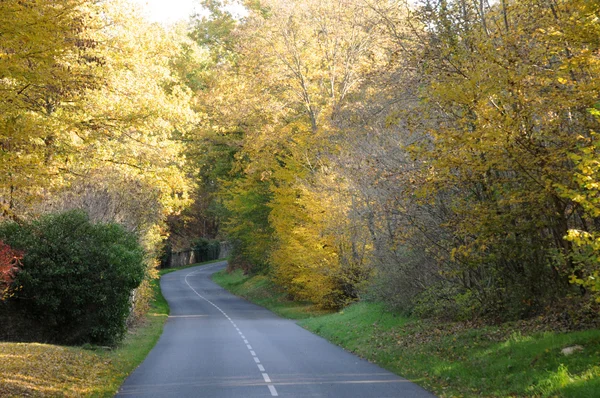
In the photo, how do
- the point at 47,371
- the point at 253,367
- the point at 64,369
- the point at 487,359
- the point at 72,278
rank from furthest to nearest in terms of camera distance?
the point at 72,278 → the point at 253,367 → the point at 64,369 → the point at 47,371 → the point at 487,359

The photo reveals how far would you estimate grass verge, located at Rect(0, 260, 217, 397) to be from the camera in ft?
40.5

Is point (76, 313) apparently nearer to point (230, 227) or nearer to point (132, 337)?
point (132, 337)

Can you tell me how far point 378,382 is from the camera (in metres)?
13.8

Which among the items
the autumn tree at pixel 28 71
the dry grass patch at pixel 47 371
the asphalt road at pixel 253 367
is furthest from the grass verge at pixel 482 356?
the autumn tree at pixel 28 71

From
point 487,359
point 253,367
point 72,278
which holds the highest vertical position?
point 72,278

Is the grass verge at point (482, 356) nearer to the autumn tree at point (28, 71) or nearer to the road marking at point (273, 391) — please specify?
the road marking at point (273, 391)

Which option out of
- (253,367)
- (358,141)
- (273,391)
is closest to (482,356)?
(273,391)

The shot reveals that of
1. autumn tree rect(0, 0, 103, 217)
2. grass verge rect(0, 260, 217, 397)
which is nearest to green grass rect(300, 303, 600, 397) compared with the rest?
grass verge rect(0, 260, 217, 397)

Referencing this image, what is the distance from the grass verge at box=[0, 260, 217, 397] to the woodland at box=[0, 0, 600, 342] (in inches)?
78.8

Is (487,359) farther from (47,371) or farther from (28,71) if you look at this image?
(28,71)

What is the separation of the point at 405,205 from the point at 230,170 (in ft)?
104

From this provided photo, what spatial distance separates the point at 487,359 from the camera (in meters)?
13.3

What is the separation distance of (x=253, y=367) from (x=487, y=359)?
19.3 ft

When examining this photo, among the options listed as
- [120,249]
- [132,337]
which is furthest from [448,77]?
[132,337]
